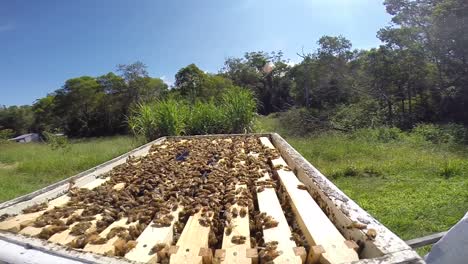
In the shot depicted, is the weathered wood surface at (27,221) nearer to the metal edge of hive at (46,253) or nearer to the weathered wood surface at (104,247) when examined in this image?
the metal edge of hive at (46,253)

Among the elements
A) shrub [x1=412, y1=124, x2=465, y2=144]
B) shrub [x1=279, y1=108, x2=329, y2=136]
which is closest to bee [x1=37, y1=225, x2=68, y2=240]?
shrub [x1=412, y1=124, x2=465, y2=144]

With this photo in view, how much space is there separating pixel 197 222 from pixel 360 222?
2.86 ft

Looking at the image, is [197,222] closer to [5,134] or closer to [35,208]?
[35,208]

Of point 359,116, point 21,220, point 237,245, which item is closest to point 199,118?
point 21,220

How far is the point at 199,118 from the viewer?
8.95 meters

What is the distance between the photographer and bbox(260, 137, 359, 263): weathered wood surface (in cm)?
140

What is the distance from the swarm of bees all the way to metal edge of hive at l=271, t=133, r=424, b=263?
0.22 metres

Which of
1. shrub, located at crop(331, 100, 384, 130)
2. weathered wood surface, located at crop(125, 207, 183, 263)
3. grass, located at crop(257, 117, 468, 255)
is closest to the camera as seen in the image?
weathered wood surface, located at crop(125, 207, 183, 263)

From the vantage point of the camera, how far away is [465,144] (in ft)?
40.8

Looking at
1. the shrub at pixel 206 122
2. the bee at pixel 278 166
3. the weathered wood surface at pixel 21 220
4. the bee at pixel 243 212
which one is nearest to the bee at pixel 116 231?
the weathered wood surface at pixel 21 220

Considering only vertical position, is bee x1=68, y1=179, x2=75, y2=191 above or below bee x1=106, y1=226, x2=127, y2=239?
above

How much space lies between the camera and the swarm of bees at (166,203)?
5.77 ft

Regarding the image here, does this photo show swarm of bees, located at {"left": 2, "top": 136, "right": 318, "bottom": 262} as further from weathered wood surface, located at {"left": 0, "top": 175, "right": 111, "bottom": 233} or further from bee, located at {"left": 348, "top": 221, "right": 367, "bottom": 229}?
bee, located at {"left": 348, "top": 221, "right": 367, "bottom": 229}

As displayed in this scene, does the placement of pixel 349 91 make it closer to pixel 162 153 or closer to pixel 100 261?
pixel 162 153
